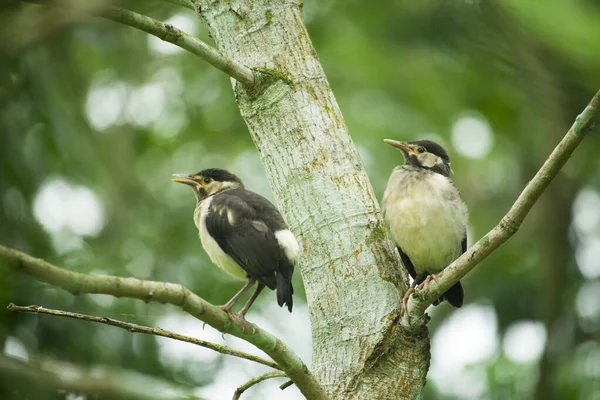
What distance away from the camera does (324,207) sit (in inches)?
174

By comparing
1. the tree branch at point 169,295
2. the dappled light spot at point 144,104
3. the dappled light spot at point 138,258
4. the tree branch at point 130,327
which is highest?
the dappled light spot at point 144,104

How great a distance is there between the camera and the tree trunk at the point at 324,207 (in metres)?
4.11

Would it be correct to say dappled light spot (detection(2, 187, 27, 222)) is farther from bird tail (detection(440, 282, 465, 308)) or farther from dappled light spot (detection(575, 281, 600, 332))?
dappled light spot (detection(575, 281, 600, 332))

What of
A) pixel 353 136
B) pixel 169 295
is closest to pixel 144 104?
pixel 353 136

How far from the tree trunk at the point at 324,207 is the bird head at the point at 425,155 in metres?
1.75

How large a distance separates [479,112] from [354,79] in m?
1.65

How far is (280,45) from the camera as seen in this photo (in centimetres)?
468

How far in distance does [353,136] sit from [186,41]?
18.2 feet

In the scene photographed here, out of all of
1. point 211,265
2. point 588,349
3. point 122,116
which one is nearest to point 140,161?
point 122,116

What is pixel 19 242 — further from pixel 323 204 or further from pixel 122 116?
pixel 122 116

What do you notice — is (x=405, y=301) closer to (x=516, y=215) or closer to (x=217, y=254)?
(x=516, y=215)

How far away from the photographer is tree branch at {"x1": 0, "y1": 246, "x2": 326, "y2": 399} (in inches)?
85.5

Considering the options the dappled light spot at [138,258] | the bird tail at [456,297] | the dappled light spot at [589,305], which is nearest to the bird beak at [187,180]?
the dappled light spot at [138,258]

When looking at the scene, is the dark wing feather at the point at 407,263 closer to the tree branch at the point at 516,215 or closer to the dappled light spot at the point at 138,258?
the tree branch at the point at 516,215
